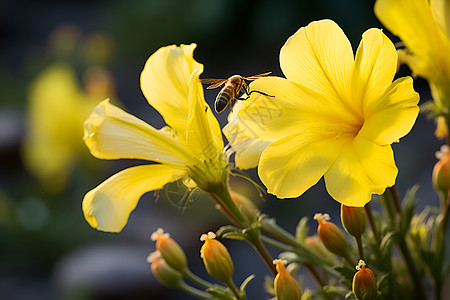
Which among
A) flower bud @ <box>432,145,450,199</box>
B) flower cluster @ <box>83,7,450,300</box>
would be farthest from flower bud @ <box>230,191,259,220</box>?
flower bud @ <box>432,145,450,199</box>

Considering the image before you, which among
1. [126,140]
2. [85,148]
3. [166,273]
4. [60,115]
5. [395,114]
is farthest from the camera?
[85,148]

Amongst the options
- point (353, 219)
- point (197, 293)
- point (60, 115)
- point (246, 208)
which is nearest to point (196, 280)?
point (197, 293)

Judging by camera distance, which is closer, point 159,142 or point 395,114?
point 395,114

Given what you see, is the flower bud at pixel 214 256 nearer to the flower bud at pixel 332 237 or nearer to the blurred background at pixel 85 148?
the flower bud at pixel 332 237

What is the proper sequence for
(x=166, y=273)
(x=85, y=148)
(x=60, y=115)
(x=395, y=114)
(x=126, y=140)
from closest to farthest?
1. (x=395, y=114)
2. (x=126, y=140)
3. (x=166, y=273)
4. (x=60, y=115)
5. (x=85, y=148)

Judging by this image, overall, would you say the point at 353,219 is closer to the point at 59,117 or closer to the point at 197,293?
the point at 197,293

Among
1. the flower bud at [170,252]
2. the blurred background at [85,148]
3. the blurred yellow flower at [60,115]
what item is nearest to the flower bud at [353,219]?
the flower bud at [170,252]

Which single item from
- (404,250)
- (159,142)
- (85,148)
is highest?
(85,148)

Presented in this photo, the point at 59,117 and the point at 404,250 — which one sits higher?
the point at 59,117

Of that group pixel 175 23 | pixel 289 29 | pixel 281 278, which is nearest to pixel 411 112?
pixel 281 278
